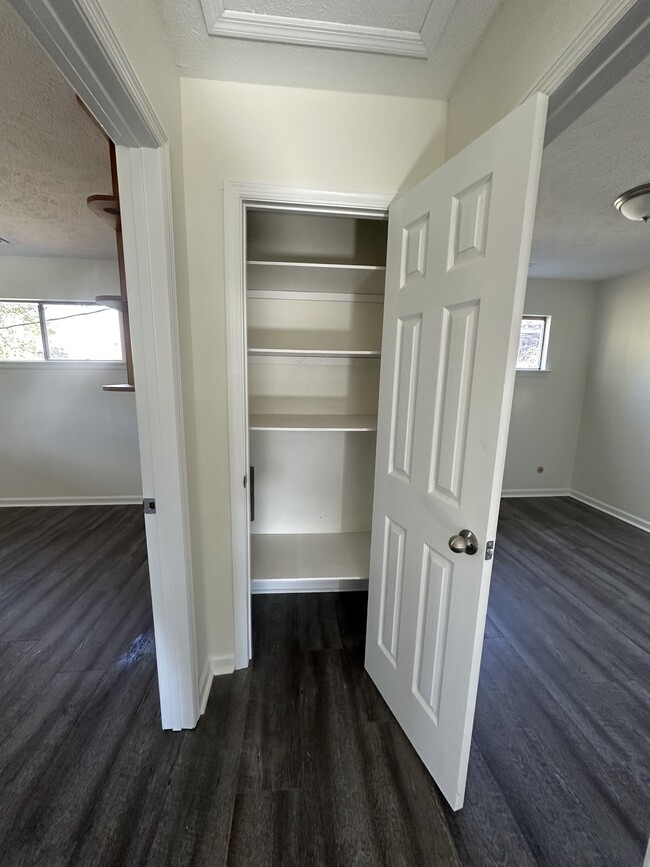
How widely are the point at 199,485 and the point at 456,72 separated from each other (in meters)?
1.83

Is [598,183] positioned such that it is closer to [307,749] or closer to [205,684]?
[307,749]

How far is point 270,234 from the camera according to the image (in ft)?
6.87

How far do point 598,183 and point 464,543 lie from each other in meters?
2.32

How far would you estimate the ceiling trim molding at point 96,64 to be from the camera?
2.07ft

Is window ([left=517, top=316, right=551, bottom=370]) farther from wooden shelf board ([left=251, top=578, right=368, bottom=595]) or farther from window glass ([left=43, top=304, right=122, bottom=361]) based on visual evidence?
window glass ([left=43, top=304, right=122, bottom=361])

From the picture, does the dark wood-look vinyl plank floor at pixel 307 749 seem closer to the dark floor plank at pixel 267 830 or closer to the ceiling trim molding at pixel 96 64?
the dark floor plank at pixel 267 830

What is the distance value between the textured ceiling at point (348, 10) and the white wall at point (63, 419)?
301 centimetres

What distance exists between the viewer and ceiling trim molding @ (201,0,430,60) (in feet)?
3.52

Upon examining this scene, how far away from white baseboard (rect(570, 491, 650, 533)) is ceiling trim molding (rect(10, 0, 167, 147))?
476 cm

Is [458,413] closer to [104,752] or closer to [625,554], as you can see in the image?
[104,752]

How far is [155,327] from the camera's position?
3.71 ft

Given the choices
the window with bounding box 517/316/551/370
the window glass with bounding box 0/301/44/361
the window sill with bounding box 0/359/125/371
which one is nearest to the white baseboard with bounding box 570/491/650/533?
the window with bounding box 517/316/551/370

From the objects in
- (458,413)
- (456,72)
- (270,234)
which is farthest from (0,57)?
(458,413)

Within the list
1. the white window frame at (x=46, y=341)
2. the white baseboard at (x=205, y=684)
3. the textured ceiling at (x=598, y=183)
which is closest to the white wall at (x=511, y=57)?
the textured ceiling at (x=598, y=183)
